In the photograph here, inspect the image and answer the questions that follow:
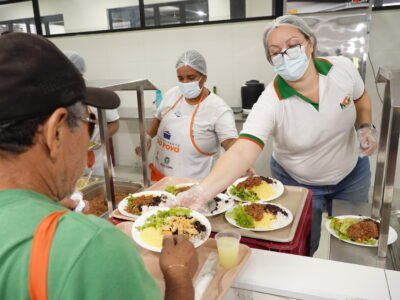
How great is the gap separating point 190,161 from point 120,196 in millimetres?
565

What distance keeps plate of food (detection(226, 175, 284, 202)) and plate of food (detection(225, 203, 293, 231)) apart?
141mm

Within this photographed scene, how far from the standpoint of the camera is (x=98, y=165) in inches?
97.2

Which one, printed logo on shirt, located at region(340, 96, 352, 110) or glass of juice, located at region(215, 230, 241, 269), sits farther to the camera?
printed logo on shirt, located at region(340, 96, 352, 110)

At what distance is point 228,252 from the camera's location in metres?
1.09

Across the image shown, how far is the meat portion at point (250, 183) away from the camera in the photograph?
1.69 meters

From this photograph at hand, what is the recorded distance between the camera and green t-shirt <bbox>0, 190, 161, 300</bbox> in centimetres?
53

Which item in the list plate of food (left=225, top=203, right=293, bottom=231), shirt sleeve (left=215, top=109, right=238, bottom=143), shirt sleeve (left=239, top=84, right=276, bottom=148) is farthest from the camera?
shirt sleeve (left=215, top=109, right=238, bottom=143)

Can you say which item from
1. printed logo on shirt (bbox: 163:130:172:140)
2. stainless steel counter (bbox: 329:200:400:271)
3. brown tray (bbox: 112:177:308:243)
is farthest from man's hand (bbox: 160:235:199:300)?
printed logo on shirt (bbox: 163:130:172:140)

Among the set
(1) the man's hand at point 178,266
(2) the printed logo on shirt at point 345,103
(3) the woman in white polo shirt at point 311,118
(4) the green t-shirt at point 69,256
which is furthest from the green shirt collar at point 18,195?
(2) the printed logo on shirt at point 345,103

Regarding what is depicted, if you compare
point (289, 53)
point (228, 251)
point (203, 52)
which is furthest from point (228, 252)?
point (203, 52)

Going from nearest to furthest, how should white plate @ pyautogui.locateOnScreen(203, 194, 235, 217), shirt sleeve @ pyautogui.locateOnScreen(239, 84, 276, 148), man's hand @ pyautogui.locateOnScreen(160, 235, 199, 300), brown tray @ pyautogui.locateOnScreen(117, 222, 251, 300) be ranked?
man's hand @ pyautogui.locateOnScreen(160, 235, 199, 300) → brown tray @ pyautogui.locateOnScreen(117, 222, 251, 300) → white plate @ pyautogui.locateOnScreen(203, 194, 235, 217) → shirt sleeve @ pyautogui.locateOnScreen(239, 84, 276, 148)

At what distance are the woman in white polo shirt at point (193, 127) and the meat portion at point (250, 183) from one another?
64 cm

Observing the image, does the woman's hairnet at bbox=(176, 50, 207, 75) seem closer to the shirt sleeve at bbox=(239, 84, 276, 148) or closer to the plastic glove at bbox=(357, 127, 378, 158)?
the shirt sleeve at bbox=(239, 84, 276, 148)

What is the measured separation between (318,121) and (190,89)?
1014 mm
